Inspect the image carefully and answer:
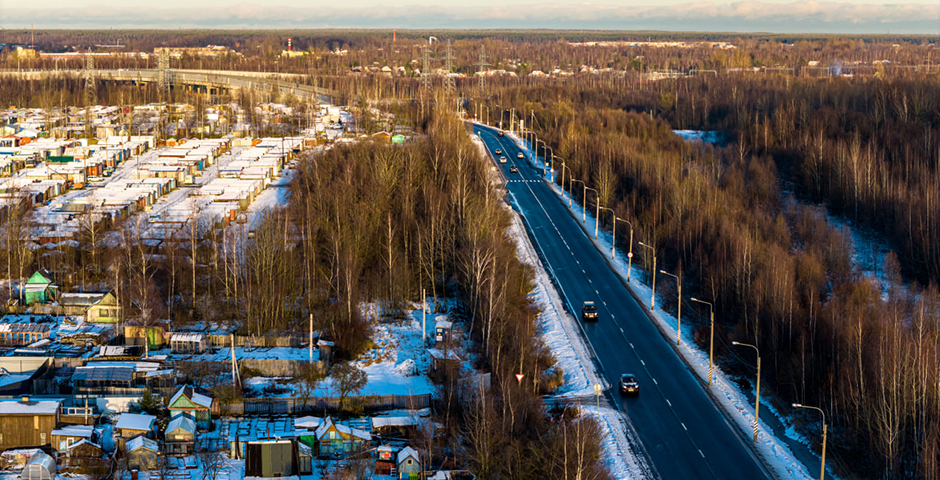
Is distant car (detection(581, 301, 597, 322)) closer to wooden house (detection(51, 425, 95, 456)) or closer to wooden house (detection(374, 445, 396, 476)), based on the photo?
wooden house (detection(374, 445, 396, 476))

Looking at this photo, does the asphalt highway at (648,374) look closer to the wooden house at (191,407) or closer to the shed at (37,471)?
the wooden house at (191,407)

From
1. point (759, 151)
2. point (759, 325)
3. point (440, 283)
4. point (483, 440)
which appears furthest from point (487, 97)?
point (483, 440)

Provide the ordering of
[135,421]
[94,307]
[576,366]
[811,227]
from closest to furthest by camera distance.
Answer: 1. [135,421]
2. [576,366]
3. [94,307]
4. [811,227]

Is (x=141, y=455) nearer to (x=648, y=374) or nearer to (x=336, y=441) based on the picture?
(x=336, y=441)

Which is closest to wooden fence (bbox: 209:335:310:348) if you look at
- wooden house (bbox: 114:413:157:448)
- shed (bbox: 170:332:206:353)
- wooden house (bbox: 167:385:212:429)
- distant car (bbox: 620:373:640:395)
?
shed (bbox: 170:332:206:353)

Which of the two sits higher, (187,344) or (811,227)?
(811,227)

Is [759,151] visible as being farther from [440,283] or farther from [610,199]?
[440,283]

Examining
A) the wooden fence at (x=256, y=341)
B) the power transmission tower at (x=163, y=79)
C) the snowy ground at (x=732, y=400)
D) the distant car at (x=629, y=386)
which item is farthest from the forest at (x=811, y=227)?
the power transmission tower at (x=163, y=79)

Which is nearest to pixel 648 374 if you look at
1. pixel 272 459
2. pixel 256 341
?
pixel 272 459
